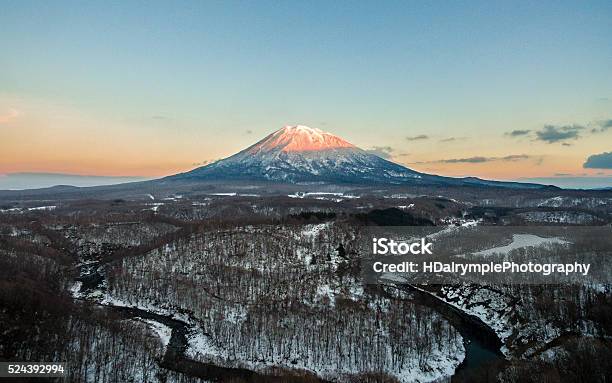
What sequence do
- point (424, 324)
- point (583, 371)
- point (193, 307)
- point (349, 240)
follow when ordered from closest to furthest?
point (583, 371) < point (424, 324) < point (193, 307) < point (349, 240)

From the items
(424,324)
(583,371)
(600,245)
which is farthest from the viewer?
(600,245)

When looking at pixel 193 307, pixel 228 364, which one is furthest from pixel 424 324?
pixel 193 307

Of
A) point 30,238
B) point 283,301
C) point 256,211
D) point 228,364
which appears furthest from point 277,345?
point 256,211

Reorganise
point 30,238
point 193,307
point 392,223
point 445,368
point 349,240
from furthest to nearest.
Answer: point 392,223 < point 30,238 < point 349,240 < point 193,307 < point 445,368

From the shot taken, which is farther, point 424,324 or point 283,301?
point 283,301

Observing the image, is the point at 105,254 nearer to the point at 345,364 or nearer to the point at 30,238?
the point at 30,238

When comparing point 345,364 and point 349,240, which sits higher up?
point 349,240

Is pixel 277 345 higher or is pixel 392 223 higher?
pixel 392 223

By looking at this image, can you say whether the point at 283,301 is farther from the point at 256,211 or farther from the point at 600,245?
the point at 256,211

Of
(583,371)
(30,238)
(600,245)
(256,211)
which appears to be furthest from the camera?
(256,211)
